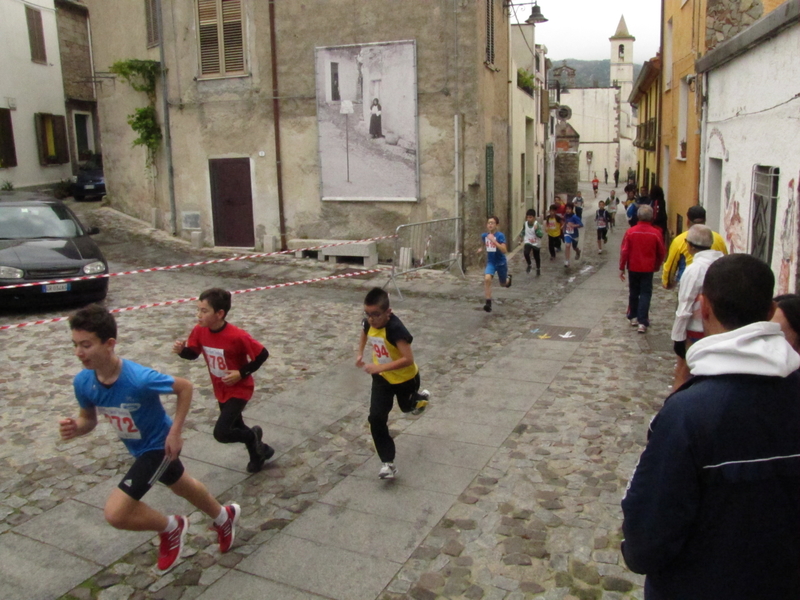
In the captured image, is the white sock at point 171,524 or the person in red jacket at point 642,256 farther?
the person in red jacket at point 642,256

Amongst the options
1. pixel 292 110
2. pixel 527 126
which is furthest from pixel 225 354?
pixel 527 126

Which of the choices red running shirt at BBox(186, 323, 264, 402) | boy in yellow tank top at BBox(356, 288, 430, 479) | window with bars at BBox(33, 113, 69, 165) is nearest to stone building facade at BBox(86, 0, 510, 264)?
window with bars at BBox(33, 113, 69, 165)

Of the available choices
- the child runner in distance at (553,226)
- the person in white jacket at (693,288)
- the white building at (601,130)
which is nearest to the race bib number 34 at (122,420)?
the person in white jacket at (693,288)

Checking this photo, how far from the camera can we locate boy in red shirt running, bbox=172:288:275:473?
200 inches

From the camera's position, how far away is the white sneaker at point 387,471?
5371 millimetres

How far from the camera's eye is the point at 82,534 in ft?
15.5

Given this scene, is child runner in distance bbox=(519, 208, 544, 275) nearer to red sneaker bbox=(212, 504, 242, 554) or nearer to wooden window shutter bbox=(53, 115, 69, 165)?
red sneaker bbox=(212, 504, 242, 554)

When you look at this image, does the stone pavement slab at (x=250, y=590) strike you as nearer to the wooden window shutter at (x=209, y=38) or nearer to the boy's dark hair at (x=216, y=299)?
the boy's dark hair at (x=216, y=299)

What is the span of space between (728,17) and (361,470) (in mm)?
11085

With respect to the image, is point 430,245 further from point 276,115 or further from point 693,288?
point 693,288

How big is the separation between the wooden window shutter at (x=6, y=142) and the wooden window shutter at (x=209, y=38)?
9.29 m

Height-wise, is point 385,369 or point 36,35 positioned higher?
point 36,35

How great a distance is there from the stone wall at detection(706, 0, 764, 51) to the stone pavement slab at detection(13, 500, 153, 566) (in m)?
11.6

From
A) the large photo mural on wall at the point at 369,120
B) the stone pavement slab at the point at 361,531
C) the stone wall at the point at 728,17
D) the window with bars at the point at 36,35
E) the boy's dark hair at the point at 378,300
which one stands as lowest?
the stone pavement slab at the point at 361,531
